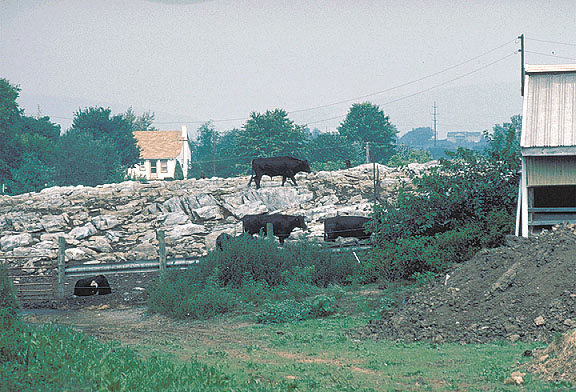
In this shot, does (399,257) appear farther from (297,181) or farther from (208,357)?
(297,181)

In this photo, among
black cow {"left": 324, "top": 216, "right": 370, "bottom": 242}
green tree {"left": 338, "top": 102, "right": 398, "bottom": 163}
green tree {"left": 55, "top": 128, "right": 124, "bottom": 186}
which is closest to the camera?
black cow {"left": 324, "top": 216, "right": 370, "bottom": 242}

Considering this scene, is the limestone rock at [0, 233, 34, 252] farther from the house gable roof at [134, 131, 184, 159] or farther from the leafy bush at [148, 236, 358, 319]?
the house gable roof at [134, 131, 184, 159]

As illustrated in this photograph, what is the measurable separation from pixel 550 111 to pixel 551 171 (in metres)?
1.96

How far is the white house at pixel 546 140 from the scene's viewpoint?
19.4 meters

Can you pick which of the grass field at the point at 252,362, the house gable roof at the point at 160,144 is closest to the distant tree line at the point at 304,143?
the house gable roof at the point at 160,144

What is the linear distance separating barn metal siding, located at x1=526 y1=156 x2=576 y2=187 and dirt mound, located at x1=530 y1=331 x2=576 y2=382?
10369 millimetres

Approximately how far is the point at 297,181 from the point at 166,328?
95.8 ft

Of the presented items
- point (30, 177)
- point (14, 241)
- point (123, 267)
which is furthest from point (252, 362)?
point (30, 177)

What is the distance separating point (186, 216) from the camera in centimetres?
3994

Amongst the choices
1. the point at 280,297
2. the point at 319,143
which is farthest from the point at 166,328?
the point at 319,143

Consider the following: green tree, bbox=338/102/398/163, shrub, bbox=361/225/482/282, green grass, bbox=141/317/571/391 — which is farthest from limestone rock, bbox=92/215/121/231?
green tree, bbox=338/102/398/163

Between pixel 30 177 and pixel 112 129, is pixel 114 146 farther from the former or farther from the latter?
pixel 30 177

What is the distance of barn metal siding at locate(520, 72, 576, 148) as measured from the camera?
64.0 ft

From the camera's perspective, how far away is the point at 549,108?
20.7m
